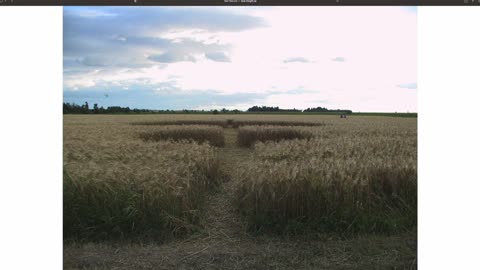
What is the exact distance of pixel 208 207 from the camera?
14.6 feet

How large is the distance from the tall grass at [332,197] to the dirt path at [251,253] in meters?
0.19

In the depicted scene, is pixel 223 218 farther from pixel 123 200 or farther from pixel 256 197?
pixel 123 200

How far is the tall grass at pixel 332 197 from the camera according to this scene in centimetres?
352

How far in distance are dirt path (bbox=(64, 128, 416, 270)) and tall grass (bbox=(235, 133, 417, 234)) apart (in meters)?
0.19

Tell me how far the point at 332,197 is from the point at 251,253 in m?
1.19

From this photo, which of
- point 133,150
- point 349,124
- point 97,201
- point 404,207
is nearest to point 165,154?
point 133,150

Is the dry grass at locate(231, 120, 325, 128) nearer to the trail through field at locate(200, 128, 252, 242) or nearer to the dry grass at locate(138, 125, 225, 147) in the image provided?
the dry grass at locate(138, 125, 225, 147)

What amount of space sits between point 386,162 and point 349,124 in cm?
796

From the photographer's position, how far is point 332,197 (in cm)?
366
